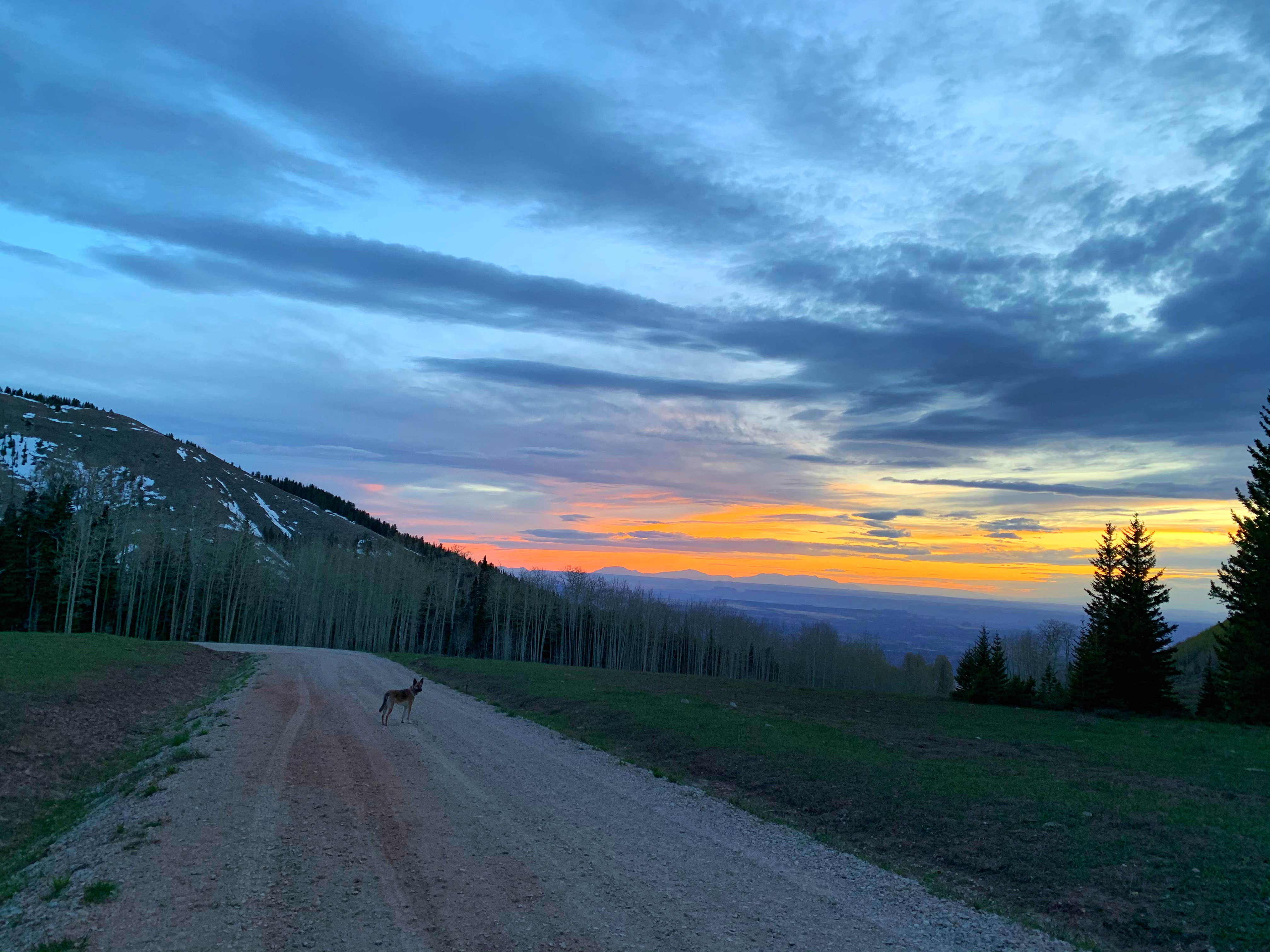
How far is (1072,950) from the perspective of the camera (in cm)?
731

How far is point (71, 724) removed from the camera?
1767 centimetres

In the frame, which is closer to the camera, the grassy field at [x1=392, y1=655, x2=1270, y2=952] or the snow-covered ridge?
the grassy field at [x1=392, y1=655, x2=1270, y2=952]

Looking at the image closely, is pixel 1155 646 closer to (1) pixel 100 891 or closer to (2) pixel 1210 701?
(2) pixel 1210 701

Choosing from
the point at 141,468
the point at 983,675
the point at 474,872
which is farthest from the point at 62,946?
the point at 141,468

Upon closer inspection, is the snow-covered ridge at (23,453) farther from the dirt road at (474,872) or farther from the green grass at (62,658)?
the dirt road at (474,872)

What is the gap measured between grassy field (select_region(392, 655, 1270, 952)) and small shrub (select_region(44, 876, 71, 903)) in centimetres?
1025

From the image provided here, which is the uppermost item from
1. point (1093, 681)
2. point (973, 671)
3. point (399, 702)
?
point (399, 702)

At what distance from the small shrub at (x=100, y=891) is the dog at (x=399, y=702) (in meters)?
11.8

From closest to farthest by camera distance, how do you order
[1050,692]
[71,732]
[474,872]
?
[474,872] < [71,732] < [1050,692]

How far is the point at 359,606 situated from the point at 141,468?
4698 inches

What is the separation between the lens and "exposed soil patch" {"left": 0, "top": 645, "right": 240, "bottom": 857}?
12.8 meters

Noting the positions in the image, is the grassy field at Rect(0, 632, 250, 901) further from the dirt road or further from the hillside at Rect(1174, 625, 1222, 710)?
the hillside at Rect(1174, 625, 1222, 710)

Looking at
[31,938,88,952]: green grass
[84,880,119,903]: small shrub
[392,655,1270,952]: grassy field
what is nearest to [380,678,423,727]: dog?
[392,655,1270,952]: grassy field

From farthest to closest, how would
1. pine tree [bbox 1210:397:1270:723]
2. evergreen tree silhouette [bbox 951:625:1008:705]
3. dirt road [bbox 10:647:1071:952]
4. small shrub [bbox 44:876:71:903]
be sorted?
1. evergreen tree silhouette [bbox 951:625:1008:705]
2. pine tree [bbox 1210:397:1270:723]
3. small shrub [bbox 44:876:71:903]
4. dirt road [bbox 10:647:1071:952]
